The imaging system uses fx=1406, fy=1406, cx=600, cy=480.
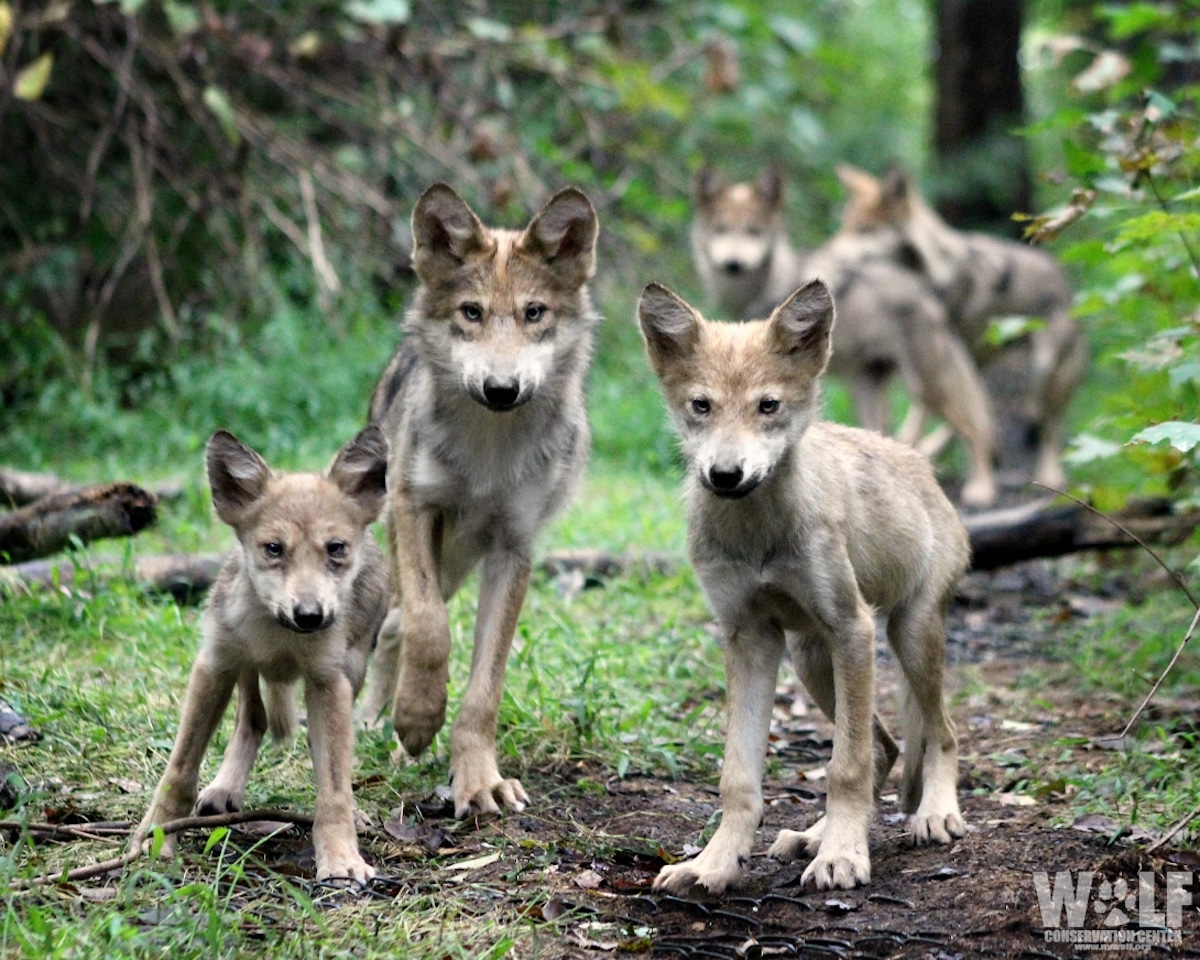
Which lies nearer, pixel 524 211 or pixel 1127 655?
pixel 1127 655

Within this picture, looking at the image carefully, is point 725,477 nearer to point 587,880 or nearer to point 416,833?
point 587,880

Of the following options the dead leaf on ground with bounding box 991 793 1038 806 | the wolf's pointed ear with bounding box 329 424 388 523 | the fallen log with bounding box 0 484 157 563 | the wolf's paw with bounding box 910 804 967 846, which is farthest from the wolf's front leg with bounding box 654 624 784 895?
the fallen log with bounding box 0 484 157 563

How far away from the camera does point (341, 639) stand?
4.26m

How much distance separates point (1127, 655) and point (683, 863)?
9.94 feet

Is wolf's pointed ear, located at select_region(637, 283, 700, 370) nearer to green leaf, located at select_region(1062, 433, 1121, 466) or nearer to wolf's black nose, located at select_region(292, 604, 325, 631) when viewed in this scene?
wolf's black nose, located at select_region(292, 604, 325, 631)

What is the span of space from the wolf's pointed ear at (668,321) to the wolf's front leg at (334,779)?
1.42m

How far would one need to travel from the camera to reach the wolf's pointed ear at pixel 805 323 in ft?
14.1

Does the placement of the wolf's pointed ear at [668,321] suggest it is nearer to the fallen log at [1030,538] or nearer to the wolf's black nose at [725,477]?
the wolf's black nose at [725,477]

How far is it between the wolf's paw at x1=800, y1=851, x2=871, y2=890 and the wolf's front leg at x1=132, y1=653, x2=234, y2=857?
70.8 inches

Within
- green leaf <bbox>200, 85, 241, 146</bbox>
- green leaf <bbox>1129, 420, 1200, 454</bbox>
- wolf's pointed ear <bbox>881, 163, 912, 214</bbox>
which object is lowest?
green leaf <bbox>1129, 420, 1200, 454</bbox>

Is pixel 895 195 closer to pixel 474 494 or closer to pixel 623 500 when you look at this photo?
pixel 623 500

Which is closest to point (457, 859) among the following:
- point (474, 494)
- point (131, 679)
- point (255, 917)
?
point (255, 917)

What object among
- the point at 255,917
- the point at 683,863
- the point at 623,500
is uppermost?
the point at 623,500

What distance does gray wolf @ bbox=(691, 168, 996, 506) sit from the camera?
457 inches
